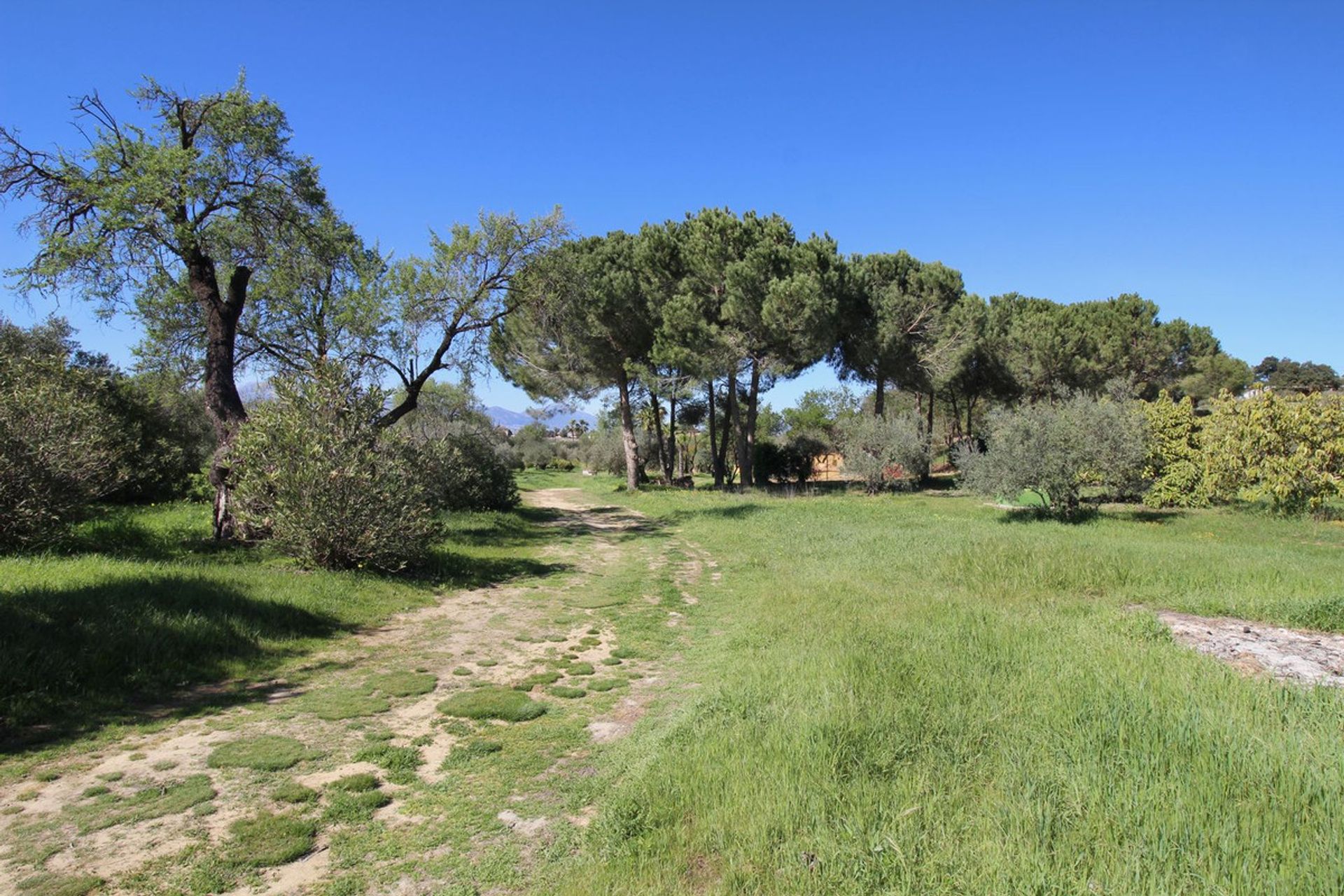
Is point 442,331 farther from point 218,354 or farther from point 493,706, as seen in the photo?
point 493,706

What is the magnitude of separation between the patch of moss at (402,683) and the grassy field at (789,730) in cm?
15

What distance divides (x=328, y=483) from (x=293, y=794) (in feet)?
22.3

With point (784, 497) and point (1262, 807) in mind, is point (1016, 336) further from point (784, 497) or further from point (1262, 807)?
point (1262, 807)

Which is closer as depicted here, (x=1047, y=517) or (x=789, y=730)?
(x=789, y=730)

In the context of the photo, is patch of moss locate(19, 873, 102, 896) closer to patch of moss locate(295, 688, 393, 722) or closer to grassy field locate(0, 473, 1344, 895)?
grassy field locate(0, 473, 1344, 895)

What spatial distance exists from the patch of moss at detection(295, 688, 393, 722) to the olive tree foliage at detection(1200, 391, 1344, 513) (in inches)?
876

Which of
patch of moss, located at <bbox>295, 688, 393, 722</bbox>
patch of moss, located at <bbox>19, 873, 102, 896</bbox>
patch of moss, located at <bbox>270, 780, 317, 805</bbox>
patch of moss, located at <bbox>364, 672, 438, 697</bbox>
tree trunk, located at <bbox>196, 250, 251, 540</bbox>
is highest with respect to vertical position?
tree trunk, located at <bbox>196, 250, 251, 540</bbox>

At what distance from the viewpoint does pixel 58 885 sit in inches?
113

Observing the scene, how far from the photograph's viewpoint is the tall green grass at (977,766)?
2.73 metres

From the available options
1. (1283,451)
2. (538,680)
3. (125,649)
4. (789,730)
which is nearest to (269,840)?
(789,730)

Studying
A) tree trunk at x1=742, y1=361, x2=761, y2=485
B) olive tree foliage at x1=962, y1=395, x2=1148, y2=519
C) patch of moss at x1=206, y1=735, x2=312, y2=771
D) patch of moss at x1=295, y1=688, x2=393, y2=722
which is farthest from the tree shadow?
patch of moss at x1=206, y1=735, x2=312, y2=771

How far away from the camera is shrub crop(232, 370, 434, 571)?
9.75 metres

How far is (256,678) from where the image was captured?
6000 mm

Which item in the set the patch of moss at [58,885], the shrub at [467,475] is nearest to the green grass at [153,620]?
the patch of moss at [58,885]
